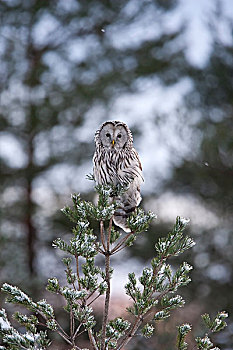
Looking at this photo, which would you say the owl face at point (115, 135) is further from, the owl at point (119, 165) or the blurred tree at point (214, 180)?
the blurred tree at point (214, 180)

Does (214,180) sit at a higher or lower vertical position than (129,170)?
higher

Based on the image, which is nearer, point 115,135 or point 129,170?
point 129,170

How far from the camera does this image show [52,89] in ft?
22.0

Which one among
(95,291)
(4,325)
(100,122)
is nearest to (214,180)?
(100,122)

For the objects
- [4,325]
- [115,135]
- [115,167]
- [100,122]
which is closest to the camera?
[4,325]

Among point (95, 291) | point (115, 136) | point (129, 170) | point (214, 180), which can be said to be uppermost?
point (214, 180)

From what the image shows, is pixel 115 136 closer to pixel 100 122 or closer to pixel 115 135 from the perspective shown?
pixel 115 135

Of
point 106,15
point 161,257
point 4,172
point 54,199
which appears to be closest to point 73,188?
point 54,199

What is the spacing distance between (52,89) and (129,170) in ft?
14.8

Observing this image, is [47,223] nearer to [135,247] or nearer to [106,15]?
[135,247]

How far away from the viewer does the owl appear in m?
2.35

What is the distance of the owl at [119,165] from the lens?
2350mm

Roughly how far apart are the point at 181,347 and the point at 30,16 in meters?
6.02

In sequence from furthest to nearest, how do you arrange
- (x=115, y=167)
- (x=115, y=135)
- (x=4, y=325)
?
(x=115, y=135), (x=115, y=167), (x=4, y=325)
